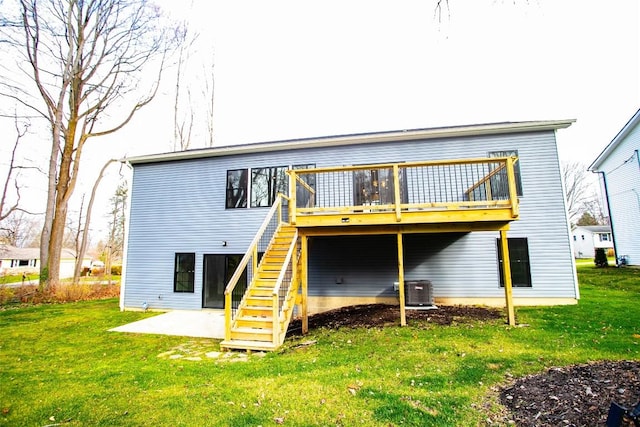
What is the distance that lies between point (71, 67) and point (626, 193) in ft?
94.3

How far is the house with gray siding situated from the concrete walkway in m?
0.61

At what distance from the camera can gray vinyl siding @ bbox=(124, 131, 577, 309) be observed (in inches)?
334

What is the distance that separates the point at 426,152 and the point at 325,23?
5.46 meters

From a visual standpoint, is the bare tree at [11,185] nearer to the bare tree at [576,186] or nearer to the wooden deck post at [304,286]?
the wooden deck post at [304,286]

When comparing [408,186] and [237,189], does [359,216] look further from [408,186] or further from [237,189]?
[237,189]

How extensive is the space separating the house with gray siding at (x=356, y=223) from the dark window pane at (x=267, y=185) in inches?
1.4

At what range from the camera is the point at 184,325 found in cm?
791

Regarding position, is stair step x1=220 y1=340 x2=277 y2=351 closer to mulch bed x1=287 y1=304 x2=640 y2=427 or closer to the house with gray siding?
the house with gray siding

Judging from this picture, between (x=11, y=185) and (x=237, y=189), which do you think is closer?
(x=237, y=189)

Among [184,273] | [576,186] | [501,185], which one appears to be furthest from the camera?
[576,186]

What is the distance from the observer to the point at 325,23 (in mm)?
4875

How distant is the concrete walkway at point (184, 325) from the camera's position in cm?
720

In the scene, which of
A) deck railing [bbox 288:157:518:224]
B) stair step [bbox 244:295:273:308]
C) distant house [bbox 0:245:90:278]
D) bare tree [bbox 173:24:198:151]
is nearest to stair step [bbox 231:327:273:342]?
stair step [bbox 244:295:273:308]

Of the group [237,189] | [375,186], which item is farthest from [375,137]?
[237,189]
